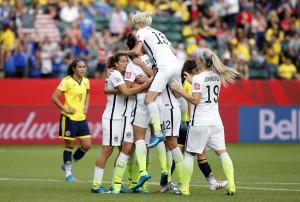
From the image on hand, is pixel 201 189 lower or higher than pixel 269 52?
lower

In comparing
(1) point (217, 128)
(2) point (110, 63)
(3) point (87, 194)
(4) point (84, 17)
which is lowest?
(3) point (87, 194)

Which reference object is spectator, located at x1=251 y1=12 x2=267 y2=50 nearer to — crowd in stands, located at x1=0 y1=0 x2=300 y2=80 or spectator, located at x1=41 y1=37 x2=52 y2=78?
crowd in stands, located at x1=0 y1=0 x2=300 y2=80

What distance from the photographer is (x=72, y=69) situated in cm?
1669

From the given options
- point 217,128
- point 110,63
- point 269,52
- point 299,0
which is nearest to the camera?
point 217,128

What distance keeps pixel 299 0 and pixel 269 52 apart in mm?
4739

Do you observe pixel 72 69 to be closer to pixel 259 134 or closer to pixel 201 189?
pixel 201 189

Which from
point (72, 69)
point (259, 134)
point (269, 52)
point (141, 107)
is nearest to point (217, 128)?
point (141, 107)

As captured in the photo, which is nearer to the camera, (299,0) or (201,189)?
(201,189)

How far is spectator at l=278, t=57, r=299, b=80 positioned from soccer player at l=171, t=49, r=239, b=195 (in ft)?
56.7

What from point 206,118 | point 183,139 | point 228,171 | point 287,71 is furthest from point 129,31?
point 228,171

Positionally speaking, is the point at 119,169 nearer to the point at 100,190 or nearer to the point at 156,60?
the point at 100,190

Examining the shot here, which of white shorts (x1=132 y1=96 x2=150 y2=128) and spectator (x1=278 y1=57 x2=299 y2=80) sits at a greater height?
spectator (x1=278 y1=57 x2=299 y2=80)

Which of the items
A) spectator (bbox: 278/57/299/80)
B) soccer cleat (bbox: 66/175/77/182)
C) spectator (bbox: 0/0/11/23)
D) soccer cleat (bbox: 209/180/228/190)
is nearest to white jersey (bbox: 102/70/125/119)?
soccer cleat (bbox: 209/180/228/190)

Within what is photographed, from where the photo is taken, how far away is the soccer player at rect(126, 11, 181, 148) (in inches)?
525
